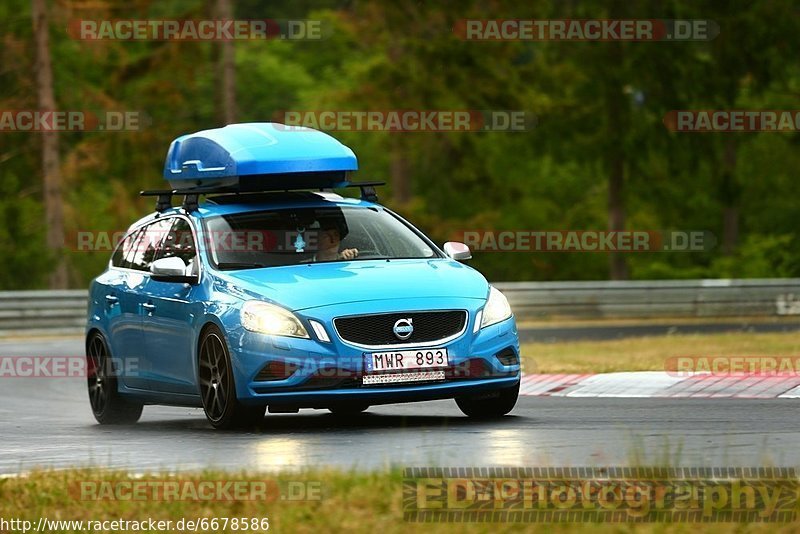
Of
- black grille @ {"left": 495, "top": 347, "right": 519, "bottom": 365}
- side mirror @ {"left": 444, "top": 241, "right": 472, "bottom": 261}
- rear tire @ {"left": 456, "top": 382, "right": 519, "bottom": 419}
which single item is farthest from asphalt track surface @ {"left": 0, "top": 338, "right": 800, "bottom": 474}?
side mirror @ {"left": 444, "top": 241, "right": 472, "bottom": 261}

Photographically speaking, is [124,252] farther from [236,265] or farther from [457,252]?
[457,252]

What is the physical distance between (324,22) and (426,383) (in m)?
36.8

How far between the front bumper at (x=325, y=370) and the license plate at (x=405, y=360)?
58 millimetres

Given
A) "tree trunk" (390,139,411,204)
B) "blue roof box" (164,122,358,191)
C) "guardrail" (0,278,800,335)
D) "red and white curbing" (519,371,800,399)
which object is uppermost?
"blue roof box" (164,122,358,191)

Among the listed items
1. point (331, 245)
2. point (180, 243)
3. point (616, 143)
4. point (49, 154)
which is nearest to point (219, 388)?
point (331, 245)

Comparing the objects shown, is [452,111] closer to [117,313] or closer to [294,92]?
Result: [294,92]

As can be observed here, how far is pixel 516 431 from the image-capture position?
11.2 metres

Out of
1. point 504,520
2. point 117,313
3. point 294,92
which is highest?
point 504,520

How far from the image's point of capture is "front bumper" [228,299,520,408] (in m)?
11.4

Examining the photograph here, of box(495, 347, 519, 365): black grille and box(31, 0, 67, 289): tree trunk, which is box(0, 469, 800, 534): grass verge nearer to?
box(495, 347, 519, 365): black grille

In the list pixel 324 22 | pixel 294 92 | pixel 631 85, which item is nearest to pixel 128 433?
pixel 631 85

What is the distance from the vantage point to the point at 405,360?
11.5m

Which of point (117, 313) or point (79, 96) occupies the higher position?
point (117, 313)

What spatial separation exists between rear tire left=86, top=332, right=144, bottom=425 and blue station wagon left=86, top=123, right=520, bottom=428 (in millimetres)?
17
